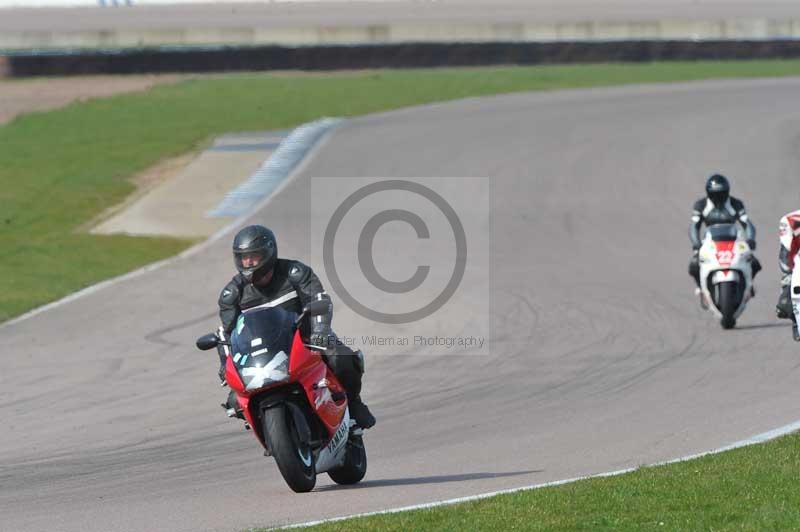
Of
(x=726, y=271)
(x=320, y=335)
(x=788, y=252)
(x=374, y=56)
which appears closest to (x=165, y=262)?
(x=726, y=271)

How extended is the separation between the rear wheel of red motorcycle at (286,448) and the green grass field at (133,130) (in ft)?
30.5

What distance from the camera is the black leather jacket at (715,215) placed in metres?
16.6

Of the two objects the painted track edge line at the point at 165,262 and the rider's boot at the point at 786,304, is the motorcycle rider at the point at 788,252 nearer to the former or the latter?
the rider's boot at the point at 786,304

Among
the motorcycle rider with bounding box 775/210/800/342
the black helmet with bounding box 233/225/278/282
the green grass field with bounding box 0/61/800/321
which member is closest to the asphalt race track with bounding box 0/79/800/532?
the motorcycle rider with bounding box 775/210/800/342

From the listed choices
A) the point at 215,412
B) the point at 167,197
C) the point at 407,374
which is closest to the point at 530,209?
the point at 167,197

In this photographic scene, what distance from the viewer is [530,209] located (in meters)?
23.8

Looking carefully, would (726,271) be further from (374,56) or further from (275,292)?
(374,56)

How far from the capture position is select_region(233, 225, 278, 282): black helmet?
8797 millimetres

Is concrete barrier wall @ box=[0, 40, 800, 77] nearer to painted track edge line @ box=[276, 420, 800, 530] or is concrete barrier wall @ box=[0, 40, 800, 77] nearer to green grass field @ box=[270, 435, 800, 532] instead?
painted track edge line @ box=[276, 420, 800, 530]

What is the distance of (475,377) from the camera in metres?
13.1

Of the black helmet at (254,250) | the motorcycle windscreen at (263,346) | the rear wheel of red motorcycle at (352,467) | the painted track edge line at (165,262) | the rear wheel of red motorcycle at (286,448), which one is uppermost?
the black helmet at (254,250)

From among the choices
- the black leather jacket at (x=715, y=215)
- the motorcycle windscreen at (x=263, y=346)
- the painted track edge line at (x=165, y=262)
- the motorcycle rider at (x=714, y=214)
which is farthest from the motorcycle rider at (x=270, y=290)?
the black leather jacket at (x=715, y=215)

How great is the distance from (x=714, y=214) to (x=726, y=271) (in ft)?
3.29

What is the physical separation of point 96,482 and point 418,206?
15.6m
